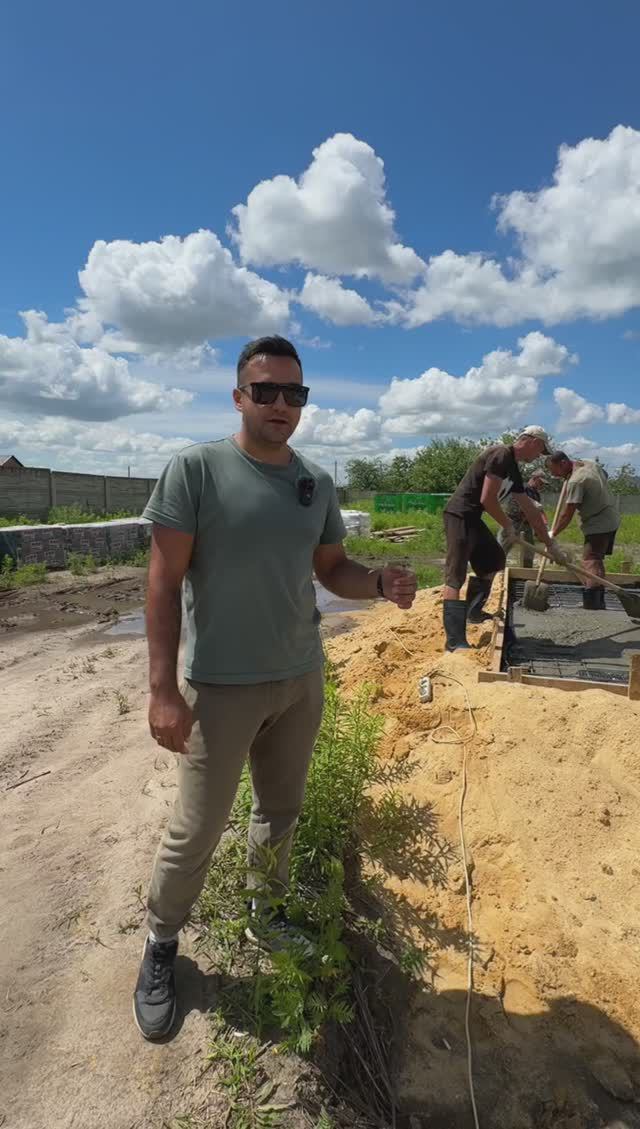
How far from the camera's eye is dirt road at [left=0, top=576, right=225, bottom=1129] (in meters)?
1.85

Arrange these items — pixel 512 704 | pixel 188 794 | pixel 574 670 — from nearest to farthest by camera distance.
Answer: pixel 188 794, pixel 512 704, pixel 574 670

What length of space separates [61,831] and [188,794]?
62.7 inches

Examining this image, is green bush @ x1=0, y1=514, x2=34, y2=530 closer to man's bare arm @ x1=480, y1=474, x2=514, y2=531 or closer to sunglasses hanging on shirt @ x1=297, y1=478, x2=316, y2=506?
man's bare arm @ x1=480, y1=474, x2=514, y2=531

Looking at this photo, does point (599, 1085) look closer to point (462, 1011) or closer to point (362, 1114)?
point (462, 1011)

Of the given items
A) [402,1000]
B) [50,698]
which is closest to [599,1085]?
Result: [402,1000]

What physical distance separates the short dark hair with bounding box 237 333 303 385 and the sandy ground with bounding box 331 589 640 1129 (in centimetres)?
239

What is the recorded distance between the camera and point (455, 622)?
5.06 metres

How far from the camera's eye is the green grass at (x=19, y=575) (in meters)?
10.6

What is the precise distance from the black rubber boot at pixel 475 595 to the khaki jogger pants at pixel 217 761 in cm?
383

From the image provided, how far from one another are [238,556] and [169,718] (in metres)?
0.51

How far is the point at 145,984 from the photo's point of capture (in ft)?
6.73

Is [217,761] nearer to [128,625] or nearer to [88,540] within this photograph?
[128,625]

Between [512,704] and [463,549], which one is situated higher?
[463,549]

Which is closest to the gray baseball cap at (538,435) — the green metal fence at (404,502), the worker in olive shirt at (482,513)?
the worker in olive shirt at (482,513)
